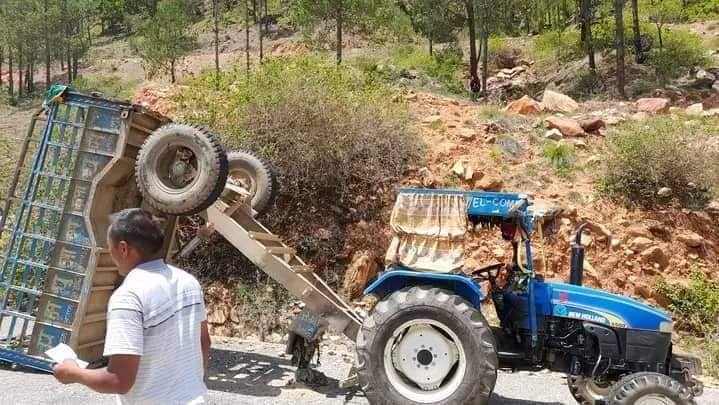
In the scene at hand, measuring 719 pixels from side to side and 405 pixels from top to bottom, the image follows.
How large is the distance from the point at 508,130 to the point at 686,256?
436cm

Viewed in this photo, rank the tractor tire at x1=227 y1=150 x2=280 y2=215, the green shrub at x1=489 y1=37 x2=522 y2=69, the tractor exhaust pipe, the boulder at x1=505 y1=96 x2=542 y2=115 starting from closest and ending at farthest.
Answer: the tractor exhaust pipe, the tractor tire at x1=227 y1=150 x2=280 y2=215, the boulder at x1=505 y1=96 x2=542 y2=115, the green shrub at x1=489 y1=37 x2=522 y2=69


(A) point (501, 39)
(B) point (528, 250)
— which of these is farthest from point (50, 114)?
(A) point (501, 39)

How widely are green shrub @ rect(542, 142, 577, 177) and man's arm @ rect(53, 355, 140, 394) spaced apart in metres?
9.99

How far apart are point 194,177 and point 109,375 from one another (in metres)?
3.86

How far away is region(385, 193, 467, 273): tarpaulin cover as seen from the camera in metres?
5.38

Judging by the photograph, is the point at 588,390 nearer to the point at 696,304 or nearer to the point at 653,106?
the point at 696,304

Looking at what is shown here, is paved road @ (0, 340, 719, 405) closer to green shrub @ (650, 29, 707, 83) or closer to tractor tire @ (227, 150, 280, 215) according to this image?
tractor tire @ (227, 150, 280, 215)

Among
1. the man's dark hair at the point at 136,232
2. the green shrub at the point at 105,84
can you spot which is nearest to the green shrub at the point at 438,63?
the green shrub at the point at 105,84

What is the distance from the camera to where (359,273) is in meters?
9.86

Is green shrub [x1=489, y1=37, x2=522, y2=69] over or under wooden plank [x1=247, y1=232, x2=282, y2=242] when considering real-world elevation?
over

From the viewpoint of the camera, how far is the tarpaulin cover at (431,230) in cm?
538

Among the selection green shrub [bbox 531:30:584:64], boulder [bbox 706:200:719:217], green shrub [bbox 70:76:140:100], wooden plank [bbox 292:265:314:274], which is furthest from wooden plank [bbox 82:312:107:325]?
green shrub [bbox 70:76:140:100]

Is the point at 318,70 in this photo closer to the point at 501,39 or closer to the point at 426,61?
the point at 426,61

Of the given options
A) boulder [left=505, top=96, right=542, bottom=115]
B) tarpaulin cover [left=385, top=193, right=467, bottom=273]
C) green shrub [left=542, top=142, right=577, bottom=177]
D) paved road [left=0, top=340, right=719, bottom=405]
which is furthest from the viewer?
boulder [left=505, top=96, right=542, bottom=115]
